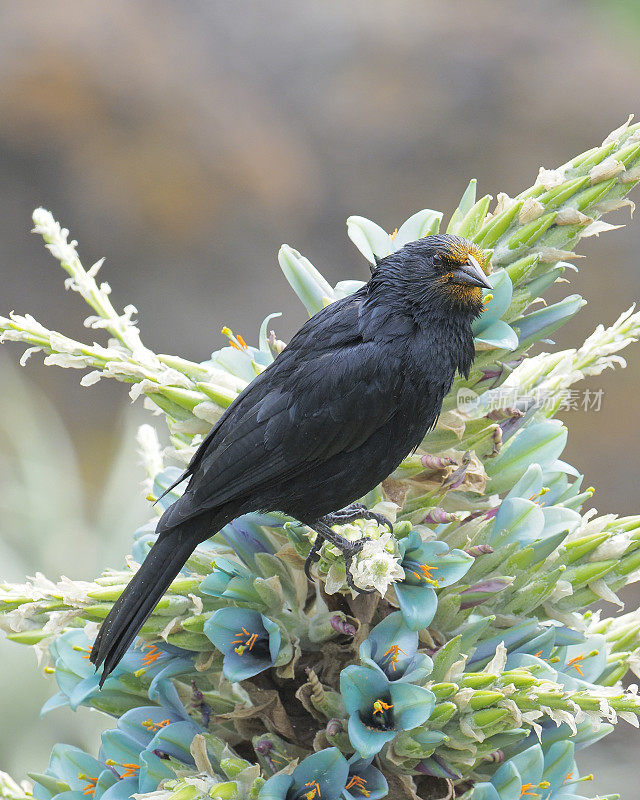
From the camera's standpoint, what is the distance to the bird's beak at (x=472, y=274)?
2.75 feet

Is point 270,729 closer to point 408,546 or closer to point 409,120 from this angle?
point 408,546

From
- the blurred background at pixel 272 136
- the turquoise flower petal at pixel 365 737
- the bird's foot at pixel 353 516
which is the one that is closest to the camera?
the turquoise flower petal at pixel 365 737

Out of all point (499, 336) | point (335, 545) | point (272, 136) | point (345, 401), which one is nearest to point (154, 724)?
point (335, 545)

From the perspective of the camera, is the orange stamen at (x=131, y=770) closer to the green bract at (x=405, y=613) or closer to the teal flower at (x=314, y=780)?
the green bract at (x=405, y=613)

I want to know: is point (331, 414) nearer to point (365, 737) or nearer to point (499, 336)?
point (499, 336)

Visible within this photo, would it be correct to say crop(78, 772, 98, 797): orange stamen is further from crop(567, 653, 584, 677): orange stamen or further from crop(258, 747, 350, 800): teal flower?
crop(567, 653, 584, 677): orange stamen

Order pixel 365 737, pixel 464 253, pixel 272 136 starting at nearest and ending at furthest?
pixel 365 737 → pixel 464 253 → pixel 272 136

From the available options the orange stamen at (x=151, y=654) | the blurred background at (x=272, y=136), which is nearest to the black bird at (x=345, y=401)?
the orange stamen at (x=151, y=654)

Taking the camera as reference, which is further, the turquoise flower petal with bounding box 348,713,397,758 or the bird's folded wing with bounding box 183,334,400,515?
the bird's folded wing with bounding box 183,334,400,515

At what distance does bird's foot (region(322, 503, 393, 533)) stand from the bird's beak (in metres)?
0.23

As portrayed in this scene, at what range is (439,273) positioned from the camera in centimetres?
90

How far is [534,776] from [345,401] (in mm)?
402

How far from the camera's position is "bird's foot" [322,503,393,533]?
83 centimetres

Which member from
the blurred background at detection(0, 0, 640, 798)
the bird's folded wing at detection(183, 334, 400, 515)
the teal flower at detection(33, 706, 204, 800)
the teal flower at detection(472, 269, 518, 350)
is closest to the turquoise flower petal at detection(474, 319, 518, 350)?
the teal flower at detection(472, 269, 518, 350)
